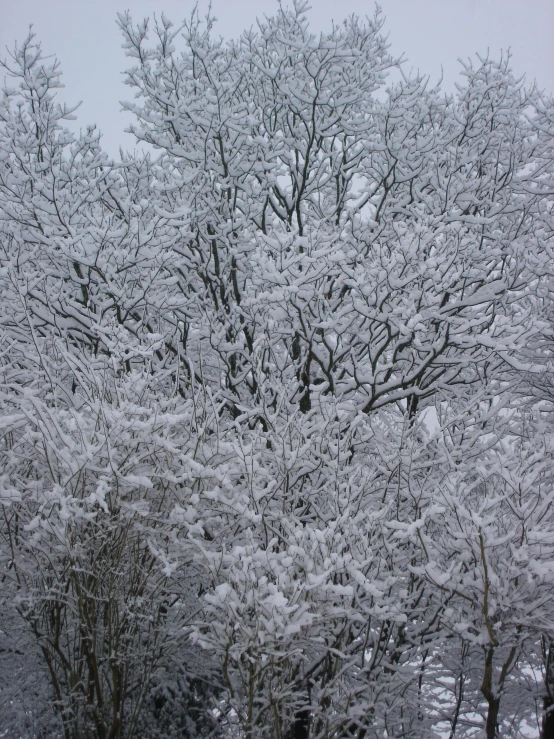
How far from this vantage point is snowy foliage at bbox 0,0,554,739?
188 inches

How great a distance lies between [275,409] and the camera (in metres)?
7.65

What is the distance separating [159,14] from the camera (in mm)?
8992

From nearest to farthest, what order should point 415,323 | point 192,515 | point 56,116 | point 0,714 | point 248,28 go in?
point 192,515
point 0,714
point 415,323
point 56,116
point 248,28

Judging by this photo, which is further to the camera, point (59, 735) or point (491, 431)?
point (491, 431)

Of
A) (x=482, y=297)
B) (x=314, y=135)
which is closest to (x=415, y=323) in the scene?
(x=482, y=297)

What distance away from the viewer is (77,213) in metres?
7.59

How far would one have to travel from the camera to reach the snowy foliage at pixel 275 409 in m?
4.78

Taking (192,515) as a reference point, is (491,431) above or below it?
above

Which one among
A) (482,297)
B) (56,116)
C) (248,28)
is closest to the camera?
(482,297)

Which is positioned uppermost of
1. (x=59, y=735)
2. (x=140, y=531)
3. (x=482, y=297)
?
(x=482, y=297)

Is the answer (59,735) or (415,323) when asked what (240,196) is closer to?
(415,323)

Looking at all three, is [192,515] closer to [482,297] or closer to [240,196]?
[482,297]

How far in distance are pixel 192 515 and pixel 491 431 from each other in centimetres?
442

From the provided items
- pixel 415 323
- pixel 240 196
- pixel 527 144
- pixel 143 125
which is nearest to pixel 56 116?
pixel 143 125
